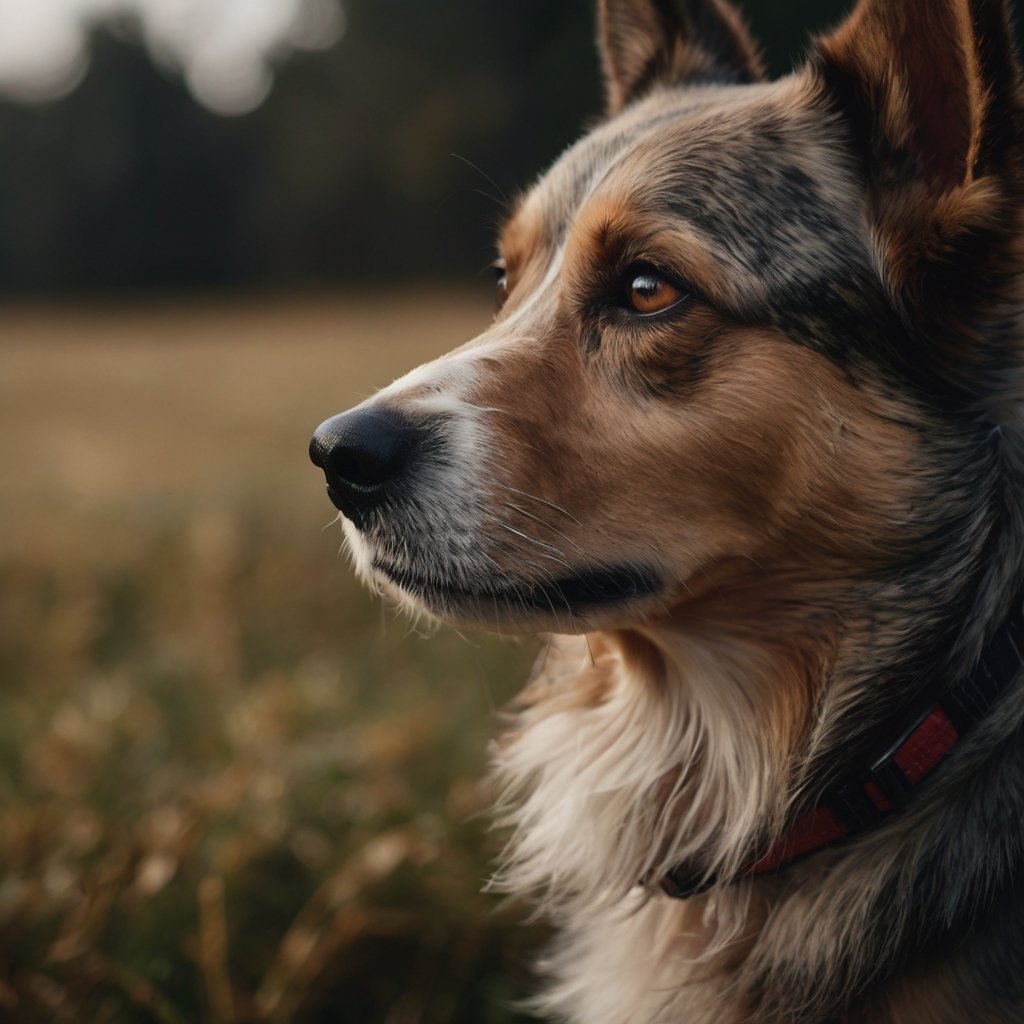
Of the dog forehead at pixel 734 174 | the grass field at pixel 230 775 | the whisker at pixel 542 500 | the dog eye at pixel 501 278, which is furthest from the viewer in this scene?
the dog eye at pixel 501 278

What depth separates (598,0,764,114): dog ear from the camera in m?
3.44

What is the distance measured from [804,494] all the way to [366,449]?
922 mm

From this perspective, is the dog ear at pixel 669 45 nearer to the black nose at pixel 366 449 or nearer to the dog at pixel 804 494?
the dog at pixel 804 494

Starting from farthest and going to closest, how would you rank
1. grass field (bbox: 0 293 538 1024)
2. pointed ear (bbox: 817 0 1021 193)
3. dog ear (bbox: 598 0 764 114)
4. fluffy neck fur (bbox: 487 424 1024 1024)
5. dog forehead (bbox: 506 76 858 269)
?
1. dog ear (bbox: 598 0 764 114)
2. grass field (bbox: 0 293 538 1024)
3. dog forehead (bbox: 506 76 858 269)
4. fluffy neck fur (bbox: 487 424 1024 1024)
5. pointed ear (bbox: 817 0 1021 193)

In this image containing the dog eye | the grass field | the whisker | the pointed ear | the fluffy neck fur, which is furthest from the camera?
the dog eye

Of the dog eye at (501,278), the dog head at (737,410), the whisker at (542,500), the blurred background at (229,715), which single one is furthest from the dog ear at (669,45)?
the whisker at (542,500)

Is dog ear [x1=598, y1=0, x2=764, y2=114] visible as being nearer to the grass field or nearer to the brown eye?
the brown eye

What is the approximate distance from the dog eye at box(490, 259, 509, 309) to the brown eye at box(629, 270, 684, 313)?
64 cm

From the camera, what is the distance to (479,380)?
2428 millimetres

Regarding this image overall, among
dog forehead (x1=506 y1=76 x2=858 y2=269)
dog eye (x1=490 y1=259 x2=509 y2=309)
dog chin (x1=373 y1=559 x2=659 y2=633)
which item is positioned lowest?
dog chin (x1=373 y1=559 x2=659 y2=633)

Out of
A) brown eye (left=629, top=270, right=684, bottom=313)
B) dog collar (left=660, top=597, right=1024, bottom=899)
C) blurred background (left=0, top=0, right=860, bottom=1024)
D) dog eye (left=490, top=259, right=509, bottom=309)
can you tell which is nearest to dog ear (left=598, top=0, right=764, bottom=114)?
blurred background (left=0, top=0, right=860, bottom=1024)

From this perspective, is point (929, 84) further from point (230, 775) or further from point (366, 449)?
point (230, 775)

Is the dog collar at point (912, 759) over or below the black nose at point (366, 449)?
below

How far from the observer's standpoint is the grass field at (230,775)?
300cm
